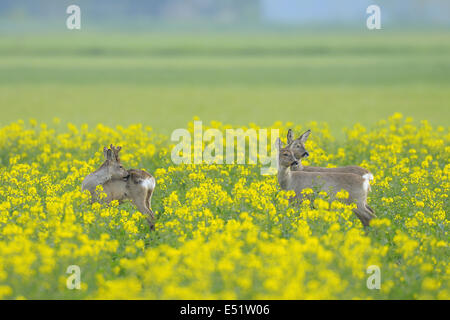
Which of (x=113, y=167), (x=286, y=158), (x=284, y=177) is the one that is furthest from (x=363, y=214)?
(x=113, y=167)

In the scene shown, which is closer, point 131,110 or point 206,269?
point 206,269

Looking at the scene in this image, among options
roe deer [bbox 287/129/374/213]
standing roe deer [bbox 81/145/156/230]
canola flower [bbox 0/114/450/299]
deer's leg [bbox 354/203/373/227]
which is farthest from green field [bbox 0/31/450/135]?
standing roe deer [bbox 81/145/156/230]

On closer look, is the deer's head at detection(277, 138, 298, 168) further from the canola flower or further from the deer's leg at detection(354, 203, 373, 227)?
the deer's leg at detection(354, 203, 373, 227)

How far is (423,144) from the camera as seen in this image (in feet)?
55.9

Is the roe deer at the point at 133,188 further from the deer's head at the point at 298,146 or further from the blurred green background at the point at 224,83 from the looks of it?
the blurred green background at the point at 224,83

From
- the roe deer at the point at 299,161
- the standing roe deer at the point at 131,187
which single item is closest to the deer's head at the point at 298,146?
the roe deer at the point at 299,161

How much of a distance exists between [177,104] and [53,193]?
24.5 meters

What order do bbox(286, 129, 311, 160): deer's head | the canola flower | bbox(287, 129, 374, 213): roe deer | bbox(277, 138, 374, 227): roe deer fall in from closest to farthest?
the canola flower < bbox(277, 138, 374, 227): roe deer < bbox(287, 129, 374, 213): roe deer < bbox(286, 129, 311, 160): deer's head

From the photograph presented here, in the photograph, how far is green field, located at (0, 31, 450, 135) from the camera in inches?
1228

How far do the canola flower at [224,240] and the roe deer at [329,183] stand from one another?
19cm

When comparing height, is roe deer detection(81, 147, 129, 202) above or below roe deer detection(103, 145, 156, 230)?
above

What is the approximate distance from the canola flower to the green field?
45.7 feet
